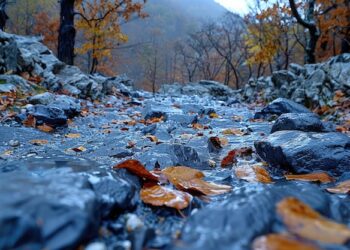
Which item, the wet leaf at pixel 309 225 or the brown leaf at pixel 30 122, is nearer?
the wet leaf at pixel 309 225

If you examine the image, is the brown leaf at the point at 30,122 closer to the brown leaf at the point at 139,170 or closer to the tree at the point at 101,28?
the brown leaf at the point at 139,170

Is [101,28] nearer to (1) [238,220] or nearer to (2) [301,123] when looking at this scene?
(2) [301,123]

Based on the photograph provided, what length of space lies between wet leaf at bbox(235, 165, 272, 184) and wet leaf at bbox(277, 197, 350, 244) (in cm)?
94

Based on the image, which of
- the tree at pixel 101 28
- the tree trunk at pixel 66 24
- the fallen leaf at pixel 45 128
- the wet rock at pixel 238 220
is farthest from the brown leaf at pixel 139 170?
the tree at pixel 101 28

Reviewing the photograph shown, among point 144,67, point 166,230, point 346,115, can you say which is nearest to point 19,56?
point 346,115

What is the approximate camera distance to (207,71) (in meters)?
30.4

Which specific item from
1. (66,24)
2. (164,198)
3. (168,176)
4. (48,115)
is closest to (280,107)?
(48,115)

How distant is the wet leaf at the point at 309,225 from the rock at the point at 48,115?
366 centimetres

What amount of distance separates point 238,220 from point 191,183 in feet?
2.51

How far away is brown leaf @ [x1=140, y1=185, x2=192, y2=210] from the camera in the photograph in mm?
1358

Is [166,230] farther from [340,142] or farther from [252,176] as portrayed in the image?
[340,142]

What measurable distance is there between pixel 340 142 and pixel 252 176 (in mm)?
733

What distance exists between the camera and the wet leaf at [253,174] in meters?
1.97

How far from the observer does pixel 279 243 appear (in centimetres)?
82
